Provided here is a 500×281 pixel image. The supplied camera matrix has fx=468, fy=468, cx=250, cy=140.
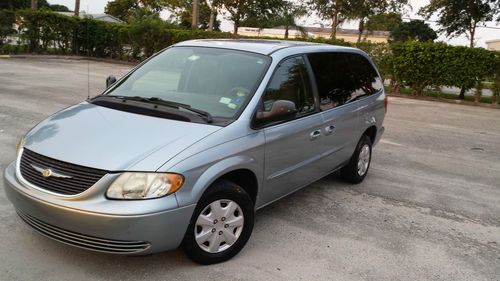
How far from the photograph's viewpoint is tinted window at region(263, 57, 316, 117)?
4125mm

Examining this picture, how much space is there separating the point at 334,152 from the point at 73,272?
115 inches

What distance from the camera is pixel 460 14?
24.4 meters

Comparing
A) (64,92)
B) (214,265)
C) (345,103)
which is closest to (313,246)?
(214,265)

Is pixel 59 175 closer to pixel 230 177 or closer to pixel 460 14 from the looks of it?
pixel 230 177

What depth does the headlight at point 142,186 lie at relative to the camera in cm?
302

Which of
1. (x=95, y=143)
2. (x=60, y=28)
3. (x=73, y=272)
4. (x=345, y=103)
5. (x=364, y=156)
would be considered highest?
(x=60, y=28)

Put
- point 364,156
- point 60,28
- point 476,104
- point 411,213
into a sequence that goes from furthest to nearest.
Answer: point 60,28
point 476,104
point 364,156
point 411,213

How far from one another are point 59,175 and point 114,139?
1.45ft

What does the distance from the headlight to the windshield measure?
2.91 feet

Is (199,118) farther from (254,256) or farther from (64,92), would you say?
(64,92)

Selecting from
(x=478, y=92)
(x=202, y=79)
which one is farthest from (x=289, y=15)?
(x=202, y=79)

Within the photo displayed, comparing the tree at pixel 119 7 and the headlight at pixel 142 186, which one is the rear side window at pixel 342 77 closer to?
the headlight at pixel 142 186

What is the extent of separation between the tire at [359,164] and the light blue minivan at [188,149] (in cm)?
53

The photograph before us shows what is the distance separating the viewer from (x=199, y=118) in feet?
12.1
